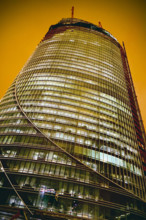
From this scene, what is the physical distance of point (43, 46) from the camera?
290 ft

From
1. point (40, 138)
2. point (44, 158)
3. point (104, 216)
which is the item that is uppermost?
point (40, 138)

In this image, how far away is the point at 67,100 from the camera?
192 feet

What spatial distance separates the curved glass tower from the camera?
38906 mm

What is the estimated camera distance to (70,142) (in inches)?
1901

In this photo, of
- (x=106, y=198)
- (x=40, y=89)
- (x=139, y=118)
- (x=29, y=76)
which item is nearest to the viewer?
(x=106, y=198)

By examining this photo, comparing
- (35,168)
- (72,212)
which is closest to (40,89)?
(35,168)

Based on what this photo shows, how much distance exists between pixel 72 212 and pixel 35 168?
46.4 ft

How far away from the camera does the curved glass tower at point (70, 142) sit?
3891cm

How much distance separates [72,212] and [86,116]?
29725 millimetres

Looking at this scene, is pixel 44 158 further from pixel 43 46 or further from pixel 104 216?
pixel 43 46

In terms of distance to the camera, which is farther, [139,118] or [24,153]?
[139,118]

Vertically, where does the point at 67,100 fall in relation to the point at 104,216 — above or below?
above

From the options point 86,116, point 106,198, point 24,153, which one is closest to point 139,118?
point 86,116

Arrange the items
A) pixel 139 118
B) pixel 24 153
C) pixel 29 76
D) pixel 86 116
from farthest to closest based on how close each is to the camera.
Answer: pixel 139 118 < pixel 29 76 < pixel 86 116 < pixel 24 153
